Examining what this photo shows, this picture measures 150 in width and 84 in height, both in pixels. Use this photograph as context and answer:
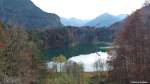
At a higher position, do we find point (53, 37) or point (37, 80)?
point (53, 37)

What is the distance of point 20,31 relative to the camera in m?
34.2

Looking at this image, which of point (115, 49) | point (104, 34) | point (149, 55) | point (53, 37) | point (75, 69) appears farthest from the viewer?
point (104, 34)

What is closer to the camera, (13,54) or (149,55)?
(149,55)

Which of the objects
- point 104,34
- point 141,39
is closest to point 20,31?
point 141,39

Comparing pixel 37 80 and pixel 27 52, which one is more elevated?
pixel 27 52

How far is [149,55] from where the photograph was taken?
1964cm

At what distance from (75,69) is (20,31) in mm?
7634

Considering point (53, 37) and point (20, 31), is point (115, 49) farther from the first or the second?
point (53, 37)

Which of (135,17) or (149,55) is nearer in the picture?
(149,55)

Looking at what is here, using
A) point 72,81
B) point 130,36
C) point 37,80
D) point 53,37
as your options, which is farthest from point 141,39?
point 53,37

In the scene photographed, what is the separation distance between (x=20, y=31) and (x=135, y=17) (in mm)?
15343

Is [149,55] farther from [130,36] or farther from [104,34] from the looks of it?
[104,34]

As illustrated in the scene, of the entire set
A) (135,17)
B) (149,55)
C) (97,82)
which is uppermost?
(135,17)

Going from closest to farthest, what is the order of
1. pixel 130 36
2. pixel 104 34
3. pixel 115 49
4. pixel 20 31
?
pixel 130 36
pixel 115 49
pixel 20 31
pixel 104 34
